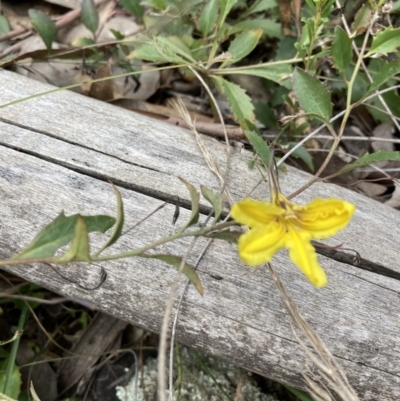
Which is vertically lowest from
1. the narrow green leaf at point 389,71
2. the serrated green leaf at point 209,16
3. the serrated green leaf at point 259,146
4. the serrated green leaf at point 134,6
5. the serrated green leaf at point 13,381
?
the serrated green leaf at point 13,381

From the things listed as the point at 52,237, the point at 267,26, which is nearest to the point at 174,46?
the point at 267,26

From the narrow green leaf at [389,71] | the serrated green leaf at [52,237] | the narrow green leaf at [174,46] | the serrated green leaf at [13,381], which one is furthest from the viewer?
the narrow green leaf at [174,46]

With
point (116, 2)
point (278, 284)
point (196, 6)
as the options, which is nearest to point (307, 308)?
point (278, 284)

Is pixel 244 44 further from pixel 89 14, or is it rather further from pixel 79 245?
pixel 79 245

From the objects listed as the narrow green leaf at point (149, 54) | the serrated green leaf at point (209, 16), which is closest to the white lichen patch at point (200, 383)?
the narrow green leaf at point (149, 54)

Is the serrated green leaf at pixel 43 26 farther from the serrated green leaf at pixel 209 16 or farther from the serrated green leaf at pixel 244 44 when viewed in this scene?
the serrated green leaf at pixel 244 44

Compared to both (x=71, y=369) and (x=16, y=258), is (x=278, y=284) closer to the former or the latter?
(x=16, y=258)

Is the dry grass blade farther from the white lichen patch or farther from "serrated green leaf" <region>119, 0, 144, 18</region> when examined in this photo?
"serrated green leaf" <region>119, 0, 144, 18</region>

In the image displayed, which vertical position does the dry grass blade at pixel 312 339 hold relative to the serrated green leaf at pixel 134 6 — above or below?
below
